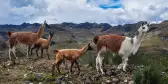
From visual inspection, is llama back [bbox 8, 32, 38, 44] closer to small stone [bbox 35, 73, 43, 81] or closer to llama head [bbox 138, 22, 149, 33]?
small stone [bbox 35, 73, 43, 81]

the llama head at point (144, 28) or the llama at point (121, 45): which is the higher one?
the llama head at point (144, 28)

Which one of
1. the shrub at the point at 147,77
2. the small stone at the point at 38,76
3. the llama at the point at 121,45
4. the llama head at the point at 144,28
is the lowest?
the small stone at the point at 38,76

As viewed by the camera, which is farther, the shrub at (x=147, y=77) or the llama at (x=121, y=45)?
the llama at (x=121, y=45)

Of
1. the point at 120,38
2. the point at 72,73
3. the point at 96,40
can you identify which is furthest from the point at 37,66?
the point at 120,38

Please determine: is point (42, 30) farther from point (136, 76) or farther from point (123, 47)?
point (136, 76)

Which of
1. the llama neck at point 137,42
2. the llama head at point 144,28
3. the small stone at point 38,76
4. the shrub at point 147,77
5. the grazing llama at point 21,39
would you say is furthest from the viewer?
the grazing llama at point 21,39

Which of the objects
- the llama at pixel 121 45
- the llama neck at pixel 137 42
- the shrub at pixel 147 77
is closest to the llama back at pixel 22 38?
the llama at pixel 121 45

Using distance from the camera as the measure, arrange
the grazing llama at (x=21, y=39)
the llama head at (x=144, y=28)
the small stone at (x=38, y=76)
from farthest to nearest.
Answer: the grazing llama at (x=21, y=39)
the llama head at (x=144, y=28)
the small stone at (x=38, y=76)

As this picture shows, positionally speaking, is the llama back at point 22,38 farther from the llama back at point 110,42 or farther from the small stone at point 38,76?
the llama back at point 110,42

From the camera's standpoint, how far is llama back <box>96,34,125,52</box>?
18.4m

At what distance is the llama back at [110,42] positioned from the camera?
18.4m

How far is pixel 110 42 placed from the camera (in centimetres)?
1845

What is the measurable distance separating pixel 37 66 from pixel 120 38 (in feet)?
18.3

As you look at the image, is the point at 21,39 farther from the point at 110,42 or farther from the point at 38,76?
the point at 110,42
